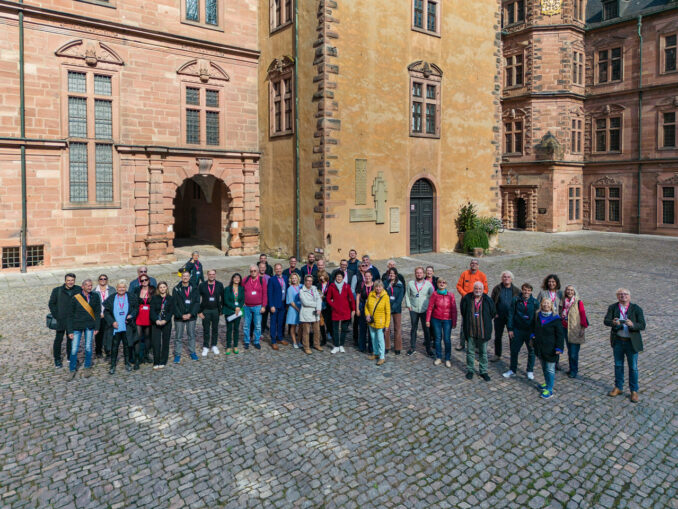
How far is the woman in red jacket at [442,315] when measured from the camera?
9.19 m

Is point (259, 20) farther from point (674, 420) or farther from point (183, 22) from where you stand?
point (674, 420)

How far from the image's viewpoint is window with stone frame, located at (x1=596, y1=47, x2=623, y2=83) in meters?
33.7

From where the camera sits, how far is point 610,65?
112ft

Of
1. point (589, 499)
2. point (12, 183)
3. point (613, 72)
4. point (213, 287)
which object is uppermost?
point (613, 72)

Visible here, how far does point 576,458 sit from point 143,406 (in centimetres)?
566

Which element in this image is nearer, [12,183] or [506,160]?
[12,183]

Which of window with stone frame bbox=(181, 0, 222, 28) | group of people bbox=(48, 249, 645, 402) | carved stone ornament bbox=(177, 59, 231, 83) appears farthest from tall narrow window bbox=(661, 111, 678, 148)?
group of people bbox=(48, 249, 645, 402)

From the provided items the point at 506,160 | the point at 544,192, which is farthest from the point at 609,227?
the point at 506,160

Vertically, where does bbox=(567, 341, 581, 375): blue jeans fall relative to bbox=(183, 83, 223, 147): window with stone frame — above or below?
below

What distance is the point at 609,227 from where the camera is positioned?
34906 millimetres

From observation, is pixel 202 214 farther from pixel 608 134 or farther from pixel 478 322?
pixel 608 134

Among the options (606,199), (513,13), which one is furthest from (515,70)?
(606,199)

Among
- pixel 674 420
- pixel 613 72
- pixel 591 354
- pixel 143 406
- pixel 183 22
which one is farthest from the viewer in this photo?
pixel 613 72

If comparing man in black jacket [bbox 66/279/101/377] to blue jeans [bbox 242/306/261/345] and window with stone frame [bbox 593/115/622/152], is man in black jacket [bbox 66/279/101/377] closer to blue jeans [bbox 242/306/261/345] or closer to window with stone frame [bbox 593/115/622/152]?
blue jeans [bbox 242/306/261/345]
